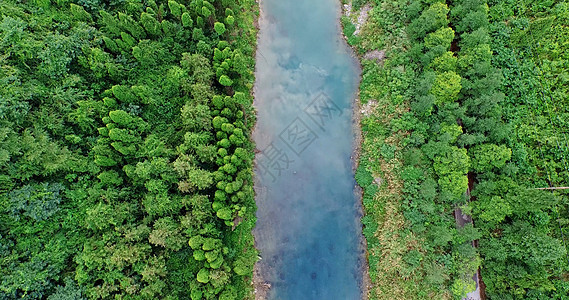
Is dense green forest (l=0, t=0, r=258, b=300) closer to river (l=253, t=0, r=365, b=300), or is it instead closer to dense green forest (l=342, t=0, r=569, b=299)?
river (l=253, t=0, r=365, b=300)

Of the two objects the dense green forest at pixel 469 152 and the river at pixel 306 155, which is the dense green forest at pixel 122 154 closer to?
the river at pixel 306 155

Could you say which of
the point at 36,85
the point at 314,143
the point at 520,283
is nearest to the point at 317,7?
the point at 314,143

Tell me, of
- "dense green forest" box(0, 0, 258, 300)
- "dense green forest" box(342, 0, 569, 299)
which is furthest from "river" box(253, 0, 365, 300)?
"dense green forest" box(0, 0, 258, 300)

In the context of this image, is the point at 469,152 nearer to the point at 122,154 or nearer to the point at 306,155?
the point at 306,155

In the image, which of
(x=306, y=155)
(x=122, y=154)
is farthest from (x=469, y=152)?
Result: (x=122, y=154)

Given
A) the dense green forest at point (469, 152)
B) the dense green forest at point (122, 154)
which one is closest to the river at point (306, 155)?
the dense green forest at point (469, 152)
